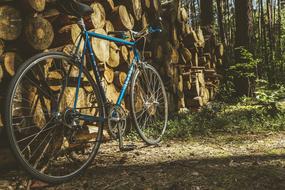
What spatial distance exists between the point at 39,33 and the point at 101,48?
0.97 m

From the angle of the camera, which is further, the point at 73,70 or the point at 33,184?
the point at 73,70

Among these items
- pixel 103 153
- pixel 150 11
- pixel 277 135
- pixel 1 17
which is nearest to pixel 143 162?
pixel 103 153

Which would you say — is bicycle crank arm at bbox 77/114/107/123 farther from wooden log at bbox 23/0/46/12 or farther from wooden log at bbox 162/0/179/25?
wooden log at bbox 162/0/179/25

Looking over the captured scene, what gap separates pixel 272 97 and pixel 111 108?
133 inches

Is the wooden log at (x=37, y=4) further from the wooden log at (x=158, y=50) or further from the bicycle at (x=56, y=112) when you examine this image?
the wooden log at (x=158, y=50)

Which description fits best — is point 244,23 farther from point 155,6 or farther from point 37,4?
point 37,4

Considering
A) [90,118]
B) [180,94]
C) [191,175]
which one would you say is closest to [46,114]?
[90,118]

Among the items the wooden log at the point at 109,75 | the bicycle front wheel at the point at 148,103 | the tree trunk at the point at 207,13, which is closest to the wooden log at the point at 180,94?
the bicycle front wheel at the point at 148,103

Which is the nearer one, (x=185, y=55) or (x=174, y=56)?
(x=174, y=56)

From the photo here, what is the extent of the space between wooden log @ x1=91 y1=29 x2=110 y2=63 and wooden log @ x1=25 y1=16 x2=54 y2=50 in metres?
0.70

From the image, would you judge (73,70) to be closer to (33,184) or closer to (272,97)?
(33,184)

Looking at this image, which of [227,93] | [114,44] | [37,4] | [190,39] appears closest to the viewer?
[37,4]

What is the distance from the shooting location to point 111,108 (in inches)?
121

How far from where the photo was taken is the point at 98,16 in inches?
151
